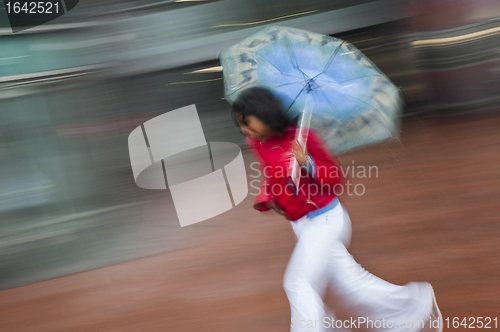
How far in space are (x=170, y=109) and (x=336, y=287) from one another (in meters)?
8.60

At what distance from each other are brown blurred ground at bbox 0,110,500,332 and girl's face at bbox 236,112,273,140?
1532 mm

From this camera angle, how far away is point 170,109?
10.3 m

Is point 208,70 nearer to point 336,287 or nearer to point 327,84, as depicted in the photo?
point 327,84

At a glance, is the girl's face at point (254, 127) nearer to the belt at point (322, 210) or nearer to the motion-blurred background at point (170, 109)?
the belt at point (322, 210)

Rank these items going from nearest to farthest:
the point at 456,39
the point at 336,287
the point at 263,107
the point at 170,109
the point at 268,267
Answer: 1. the point at 263,107
2. the point at 336,287
3. the point at 268,267
4. the point at 456,39
5. the point at 170,109

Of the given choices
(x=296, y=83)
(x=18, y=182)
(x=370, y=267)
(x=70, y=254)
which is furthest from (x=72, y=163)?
(x=296, y=83)

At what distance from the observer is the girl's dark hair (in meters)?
1.95

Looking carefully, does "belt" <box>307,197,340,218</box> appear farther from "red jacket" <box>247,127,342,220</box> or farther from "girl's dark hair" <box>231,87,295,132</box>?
"girl's dark hair" <box>231,87,295,132</box>

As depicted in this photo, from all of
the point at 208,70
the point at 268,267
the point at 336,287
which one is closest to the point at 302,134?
the point at 336,287

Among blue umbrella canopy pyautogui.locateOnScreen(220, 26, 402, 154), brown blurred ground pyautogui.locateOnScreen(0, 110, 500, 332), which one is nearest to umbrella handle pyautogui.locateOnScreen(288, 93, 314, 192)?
blue umbrella canopy pyautogui.locateOnScreen(220, 26, 402, 154)

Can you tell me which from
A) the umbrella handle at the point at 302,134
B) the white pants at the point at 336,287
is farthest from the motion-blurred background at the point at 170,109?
the umbrella handle at the point at 302,134

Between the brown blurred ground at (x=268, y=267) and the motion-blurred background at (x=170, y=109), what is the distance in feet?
0.10

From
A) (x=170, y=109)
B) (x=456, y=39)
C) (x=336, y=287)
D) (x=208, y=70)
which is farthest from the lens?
(x=170, y=109)

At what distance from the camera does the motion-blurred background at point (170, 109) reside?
14.6 ft
